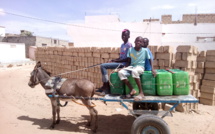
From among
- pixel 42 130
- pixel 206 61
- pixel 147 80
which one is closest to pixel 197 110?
pixel 206 61

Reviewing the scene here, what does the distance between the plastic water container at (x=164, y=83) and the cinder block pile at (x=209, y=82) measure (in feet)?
13.3

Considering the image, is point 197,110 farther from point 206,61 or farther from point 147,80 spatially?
point 147,80

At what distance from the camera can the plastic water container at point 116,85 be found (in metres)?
3.98

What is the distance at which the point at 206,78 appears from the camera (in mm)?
6934

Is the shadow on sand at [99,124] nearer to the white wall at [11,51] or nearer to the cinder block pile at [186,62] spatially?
the cinder block pile at [186,62]

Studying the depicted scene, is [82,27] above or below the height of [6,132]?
above

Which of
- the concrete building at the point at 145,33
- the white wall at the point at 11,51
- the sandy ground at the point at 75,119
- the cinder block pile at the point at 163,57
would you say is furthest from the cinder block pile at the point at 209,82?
the white wall at the point at 11,51

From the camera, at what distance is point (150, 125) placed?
3.51m

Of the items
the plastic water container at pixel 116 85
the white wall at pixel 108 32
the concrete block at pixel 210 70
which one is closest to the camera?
the plastic water container at pixel 116 85

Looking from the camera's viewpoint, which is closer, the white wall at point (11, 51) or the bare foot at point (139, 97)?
the bare foot at point (139, 97)

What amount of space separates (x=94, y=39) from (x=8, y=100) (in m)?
13.7

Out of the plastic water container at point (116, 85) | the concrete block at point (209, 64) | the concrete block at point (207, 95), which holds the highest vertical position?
the concrete block at point (209, 64)

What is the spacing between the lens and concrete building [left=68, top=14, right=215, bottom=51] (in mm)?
18297

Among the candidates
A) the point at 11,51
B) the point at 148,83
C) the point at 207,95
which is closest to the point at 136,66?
the point at 148,83
